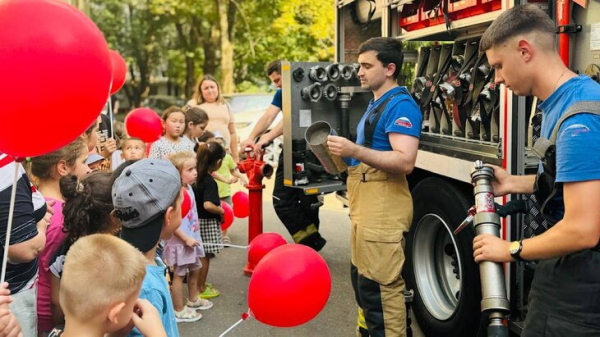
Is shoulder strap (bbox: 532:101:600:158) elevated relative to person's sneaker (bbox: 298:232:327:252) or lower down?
elevated

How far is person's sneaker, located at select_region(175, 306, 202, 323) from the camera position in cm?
501

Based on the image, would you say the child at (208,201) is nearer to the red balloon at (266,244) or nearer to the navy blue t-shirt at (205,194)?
the navy blue t-shirt at (205,194)

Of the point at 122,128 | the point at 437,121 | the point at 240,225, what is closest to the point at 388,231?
the point at 437,121

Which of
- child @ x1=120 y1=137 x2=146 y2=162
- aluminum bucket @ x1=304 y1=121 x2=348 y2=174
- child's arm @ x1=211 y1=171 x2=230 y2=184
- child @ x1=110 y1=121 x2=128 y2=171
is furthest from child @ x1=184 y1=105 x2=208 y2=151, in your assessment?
aluminum bucket @ x1=304 y1=121 x2=348 y2=174

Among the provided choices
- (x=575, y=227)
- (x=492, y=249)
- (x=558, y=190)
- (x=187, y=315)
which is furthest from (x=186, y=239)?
(x=575, y=227)

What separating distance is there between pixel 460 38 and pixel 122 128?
370cm

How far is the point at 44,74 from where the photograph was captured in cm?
223

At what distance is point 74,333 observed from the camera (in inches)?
76.9

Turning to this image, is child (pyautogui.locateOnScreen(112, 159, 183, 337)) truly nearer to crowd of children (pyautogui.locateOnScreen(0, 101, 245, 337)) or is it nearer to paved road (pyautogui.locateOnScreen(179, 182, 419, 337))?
crowd of children (pyautogui.locateOnScreen(0, 101, 245, 337))

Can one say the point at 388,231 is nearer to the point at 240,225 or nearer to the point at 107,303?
the point at 107,303

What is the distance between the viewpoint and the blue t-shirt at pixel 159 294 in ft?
7.58

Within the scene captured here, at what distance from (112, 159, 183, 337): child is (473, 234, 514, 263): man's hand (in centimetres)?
115

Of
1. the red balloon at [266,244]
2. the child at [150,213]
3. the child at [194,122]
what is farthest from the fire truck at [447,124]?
the child at [150,213]

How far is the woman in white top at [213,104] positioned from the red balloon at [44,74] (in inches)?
216
